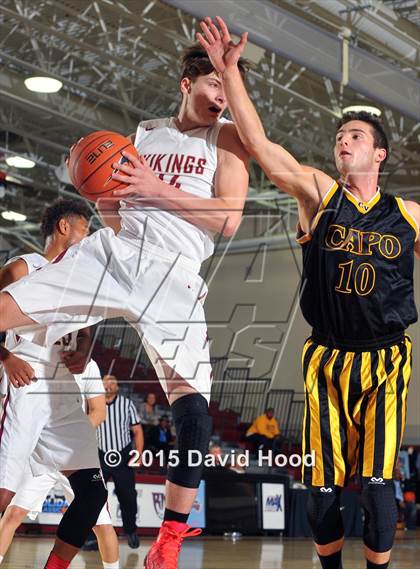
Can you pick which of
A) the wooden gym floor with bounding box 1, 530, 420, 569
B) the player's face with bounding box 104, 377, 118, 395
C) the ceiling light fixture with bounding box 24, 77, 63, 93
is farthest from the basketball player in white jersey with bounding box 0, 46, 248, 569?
the ceiling light fixture with bounding box 24, 77, 63, 93

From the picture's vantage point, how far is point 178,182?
3.66 metres

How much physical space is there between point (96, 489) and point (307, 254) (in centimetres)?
145

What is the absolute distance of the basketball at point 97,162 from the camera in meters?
3.60

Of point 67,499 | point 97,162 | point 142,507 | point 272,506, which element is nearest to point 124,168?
point 97,162

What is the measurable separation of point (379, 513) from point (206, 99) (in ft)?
5.95

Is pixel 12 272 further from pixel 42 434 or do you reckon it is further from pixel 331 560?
pixel 331 560

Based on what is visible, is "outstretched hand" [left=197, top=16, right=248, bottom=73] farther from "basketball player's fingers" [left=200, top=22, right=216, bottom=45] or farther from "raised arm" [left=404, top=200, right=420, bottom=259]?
"raised arm" [left=404, top=200, right=420, bottom=259]

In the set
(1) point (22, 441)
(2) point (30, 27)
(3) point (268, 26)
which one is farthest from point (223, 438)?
(1) point (22, 441)

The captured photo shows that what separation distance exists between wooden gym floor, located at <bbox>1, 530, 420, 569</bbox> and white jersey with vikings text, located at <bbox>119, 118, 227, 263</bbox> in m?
3.98

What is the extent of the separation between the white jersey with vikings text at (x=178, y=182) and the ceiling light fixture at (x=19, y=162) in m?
15.0

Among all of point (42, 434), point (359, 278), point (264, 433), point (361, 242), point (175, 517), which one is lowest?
point (175, 517)

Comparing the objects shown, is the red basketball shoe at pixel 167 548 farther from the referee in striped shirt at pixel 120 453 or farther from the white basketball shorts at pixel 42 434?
the referee in striped shirt at pixel 120 453

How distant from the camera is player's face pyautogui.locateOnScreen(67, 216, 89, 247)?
4609mm

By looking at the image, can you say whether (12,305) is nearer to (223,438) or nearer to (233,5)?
(233,5)
